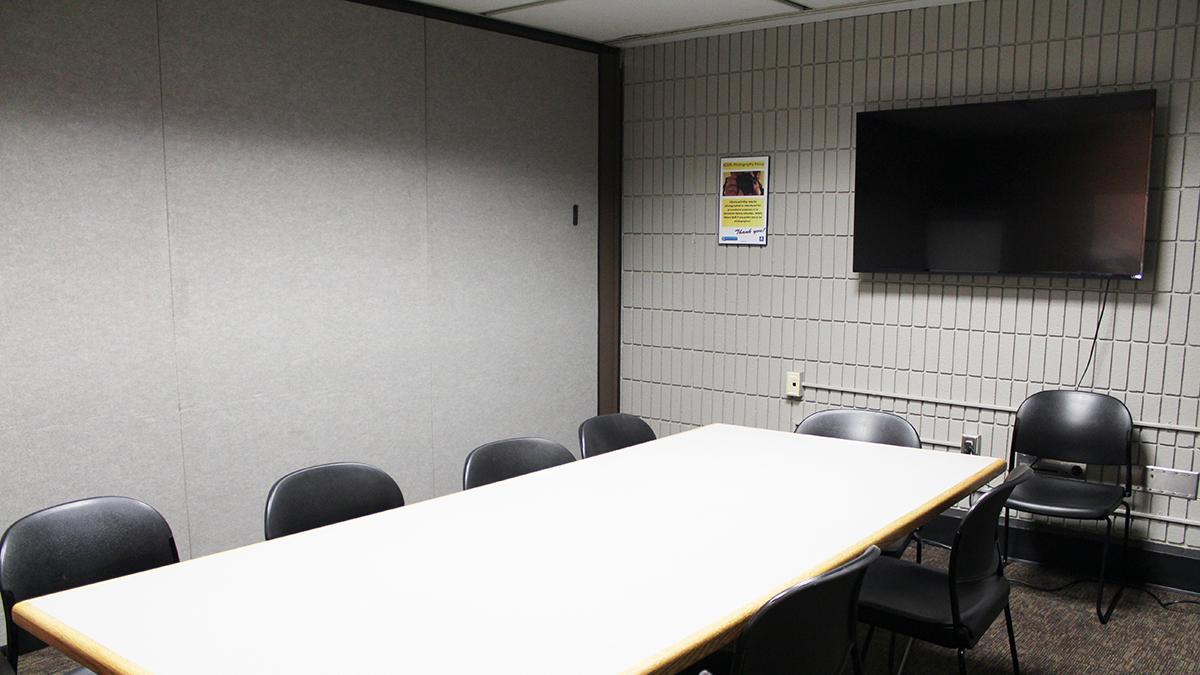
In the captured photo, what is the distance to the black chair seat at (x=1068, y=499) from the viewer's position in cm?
371

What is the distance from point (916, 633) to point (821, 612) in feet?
2.80

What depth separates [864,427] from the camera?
3.81 m

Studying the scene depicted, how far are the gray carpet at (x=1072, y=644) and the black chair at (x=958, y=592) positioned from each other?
1.99ft

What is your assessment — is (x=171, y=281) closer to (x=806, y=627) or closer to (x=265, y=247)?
(x=265, y=247)

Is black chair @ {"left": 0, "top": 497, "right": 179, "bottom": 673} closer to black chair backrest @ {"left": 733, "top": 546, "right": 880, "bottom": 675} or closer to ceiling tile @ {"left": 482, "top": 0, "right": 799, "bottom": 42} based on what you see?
black chair backrest @ {"left": 733, "top": 546, "right": 880, "bottom": 675}

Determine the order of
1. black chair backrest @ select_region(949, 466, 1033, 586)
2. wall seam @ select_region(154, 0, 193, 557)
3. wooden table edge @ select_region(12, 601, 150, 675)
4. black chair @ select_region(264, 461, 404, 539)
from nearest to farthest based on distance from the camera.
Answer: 1. wooden table edge @ select_region(12, 601, 150, 675)
2. black chair backrest @ select_region(949, 466, 1033, 586)
3. black chair @ select_region(264, 461, 404, 539)
4. wall seam @ select_region(154, 0, 193, 557)

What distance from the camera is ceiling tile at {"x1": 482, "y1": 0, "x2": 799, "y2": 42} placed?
14.9ft

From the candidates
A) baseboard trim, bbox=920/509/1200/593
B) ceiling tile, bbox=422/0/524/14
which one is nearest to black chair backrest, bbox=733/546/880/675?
baseboard trim, bbox=920/509/1200/593

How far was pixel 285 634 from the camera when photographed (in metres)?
1.78

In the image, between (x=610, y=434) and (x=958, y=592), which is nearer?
(x=958, y=592)

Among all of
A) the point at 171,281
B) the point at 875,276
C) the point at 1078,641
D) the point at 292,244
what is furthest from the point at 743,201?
the point at 171,281

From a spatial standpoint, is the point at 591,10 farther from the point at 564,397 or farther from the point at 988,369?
the point at 988,369

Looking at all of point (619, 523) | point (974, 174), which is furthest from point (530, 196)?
point (619, 523)

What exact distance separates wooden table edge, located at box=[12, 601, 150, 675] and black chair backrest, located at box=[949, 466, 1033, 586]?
200 cm
